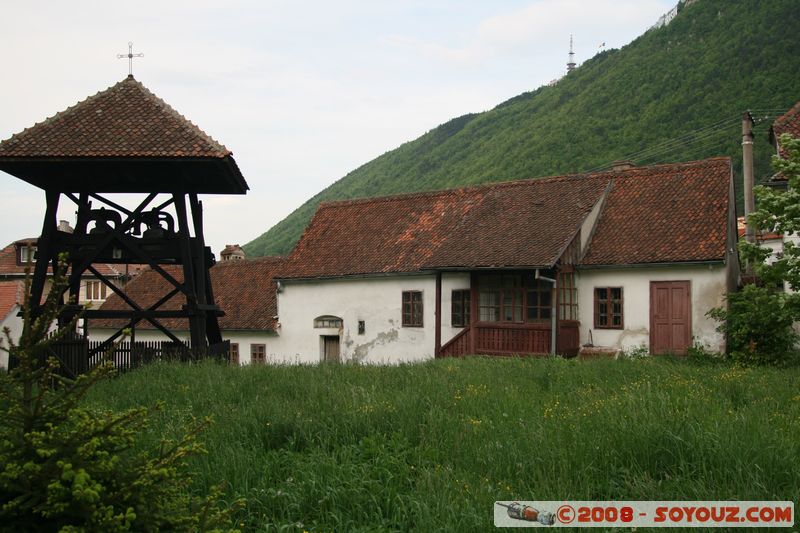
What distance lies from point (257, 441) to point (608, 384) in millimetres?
5298

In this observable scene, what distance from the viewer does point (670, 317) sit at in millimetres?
21859

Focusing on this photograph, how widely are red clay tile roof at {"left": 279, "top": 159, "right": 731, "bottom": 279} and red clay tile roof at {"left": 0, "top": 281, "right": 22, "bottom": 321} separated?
57.7 feet

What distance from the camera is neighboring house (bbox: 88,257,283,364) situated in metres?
30.6

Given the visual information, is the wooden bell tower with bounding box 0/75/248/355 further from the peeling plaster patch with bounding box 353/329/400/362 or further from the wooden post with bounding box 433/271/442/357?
the peeling plaster patch with bounding box 353/329/400/362

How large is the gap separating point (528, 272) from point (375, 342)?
22.2ft

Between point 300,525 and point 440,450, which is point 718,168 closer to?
point 440,450

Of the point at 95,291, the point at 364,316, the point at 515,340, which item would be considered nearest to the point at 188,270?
the point at 515,340

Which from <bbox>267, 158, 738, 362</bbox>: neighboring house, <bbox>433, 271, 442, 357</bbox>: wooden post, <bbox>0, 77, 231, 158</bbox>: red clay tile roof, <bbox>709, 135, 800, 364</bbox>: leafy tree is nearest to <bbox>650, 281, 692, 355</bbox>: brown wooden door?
<bbox>267, 158, 738, 362</bbox>: neighboring house

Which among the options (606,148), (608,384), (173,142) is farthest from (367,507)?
(606,148)

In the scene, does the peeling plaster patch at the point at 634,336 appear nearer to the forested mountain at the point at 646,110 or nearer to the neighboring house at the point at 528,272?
the neighboring house at the point at 528,272

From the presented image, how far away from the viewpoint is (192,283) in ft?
50.2

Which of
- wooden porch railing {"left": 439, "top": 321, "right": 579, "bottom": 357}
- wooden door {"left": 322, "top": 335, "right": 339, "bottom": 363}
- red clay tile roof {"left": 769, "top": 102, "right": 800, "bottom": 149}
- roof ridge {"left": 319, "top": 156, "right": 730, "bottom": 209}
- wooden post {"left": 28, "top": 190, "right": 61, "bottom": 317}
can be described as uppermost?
red clay tile roof {"left": 769, "top": 102, "right": 800, "bottom": 149}

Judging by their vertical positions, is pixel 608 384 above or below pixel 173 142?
below

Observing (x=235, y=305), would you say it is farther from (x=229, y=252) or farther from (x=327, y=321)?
(x=229, y=252)
